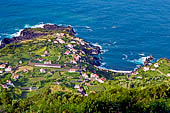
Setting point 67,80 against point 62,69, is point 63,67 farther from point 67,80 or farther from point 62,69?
point 67,80

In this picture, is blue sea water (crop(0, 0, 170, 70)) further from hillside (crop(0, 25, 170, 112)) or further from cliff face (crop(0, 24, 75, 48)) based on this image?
hillside (crop(0, 25, 170, 112))

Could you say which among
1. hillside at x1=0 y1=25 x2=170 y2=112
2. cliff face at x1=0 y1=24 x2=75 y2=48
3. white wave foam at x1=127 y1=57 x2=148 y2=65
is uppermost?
cliff face at x1=0 y1=24 x2=75 y2=48

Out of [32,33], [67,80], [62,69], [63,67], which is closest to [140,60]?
[63,67]

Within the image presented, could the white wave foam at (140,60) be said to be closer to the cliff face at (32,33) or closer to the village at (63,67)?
the village at (63,67)

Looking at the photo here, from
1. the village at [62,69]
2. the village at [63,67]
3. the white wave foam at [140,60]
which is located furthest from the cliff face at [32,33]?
the white wave foam at [140,60]

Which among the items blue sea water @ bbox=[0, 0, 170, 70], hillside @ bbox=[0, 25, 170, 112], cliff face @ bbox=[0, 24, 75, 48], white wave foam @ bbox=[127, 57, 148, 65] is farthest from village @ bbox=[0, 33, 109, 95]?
white wave foam @ bbox=[127, 57, 148, 65]

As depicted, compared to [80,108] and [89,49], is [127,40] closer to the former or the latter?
[89,49]
